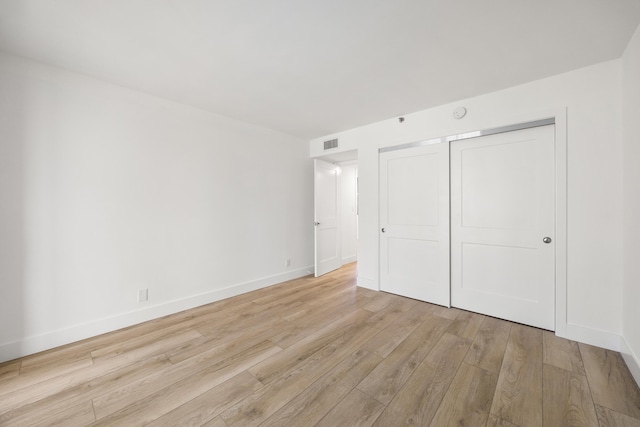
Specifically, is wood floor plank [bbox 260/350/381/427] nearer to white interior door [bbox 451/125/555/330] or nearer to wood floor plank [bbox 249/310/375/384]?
wood floor plank [bbox 249/310/375/384]

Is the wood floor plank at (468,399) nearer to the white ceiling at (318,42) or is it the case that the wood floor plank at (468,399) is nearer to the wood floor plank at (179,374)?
the wood floor plank at (179,374)

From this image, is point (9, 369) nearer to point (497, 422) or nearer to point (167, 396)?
point (167, 396)

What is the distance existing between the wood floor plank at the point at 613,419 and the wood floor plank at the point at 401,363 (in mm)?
1007

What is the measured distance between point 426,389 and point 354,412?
1.84ft

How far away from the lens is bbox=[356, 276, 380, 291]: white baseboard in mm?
3788

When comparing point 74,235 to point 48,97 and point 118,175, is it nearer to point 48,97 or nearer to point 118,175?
point 118,175

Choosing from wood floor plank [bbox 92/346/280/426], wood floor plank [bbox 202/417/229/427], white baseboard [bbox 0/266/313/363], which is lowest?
wood floor plank [bbox 92/346/280/426]

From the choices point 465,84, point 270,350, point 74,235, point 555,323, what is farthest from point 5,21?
point 555,323

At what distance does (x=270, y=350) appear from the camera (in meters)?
2.21

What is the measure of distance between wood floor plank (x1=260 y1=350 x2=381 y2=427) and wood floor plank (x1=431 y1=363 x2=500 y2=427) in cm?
55

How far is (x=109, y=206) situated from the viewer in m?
2.56

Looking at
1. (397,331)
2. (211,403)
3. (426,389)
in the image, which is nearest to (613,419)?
(426,389)

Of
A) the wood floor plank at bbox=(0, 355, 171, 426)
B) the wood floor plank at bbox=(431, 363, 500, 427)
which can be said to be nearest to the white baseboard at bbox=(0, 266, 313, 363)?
the wood floor plank at bbox=(0, 355, 171, 426)

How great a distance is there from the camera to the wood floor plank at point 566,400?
1461 mm
